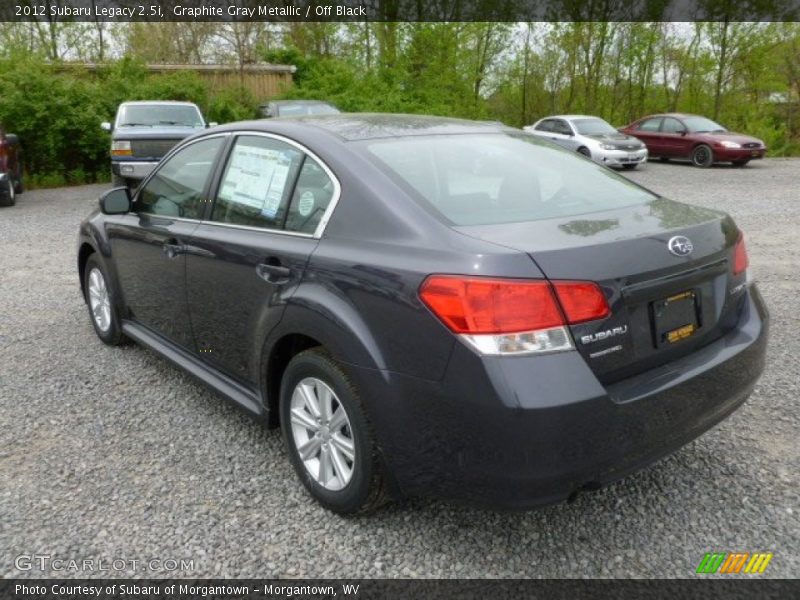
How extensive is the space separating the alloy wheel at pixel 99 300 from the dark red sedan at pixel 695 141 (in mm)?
17128

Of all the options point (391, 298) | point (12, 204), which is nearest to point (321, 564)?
point (391, 298)

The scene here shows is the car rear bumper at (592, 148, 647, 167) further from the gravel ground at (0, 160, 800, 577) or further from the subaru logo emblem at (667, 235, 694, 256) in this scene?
the subaru logo emblem at (667, 235, 694, 256)

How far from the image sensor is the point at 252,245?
2980mm

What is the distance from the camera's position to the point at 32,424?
3.68 meters

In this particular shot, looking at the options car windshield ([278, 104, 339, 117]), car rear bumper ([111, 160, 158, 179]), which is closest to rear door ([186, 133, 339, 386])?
car rear bumper ([111, 160, 158, 179])

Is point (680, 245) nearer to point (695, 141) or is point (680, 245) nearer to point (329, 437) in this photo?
point (329, 437)

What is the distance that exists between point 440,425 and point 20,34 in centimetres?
2443

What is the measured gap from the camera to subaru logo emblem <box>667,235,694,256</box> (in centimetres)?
241

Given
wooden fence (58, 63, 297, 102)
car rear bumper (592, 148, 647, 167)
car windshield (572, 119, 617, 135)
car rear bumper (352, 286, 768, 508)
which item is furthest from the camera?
wooden fence (58, 63, 297, 102)

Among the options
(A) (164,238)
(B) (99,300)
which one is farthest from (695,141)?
(A) (164,238)

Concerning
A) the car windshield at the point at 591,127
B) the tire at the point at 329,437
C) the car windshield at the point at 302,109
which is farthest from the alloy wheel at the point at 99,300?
the car windshield at the point at 591,127

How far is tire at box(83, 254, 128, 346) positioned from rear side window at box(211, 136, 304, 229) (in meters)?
1.61

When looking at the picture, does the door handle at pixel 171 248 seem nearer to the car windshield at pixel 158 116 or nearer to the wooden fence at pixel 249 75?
the car windshield at pixel 158 116

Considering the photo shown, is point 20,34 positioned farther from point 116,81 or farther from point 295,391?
point 295,391
